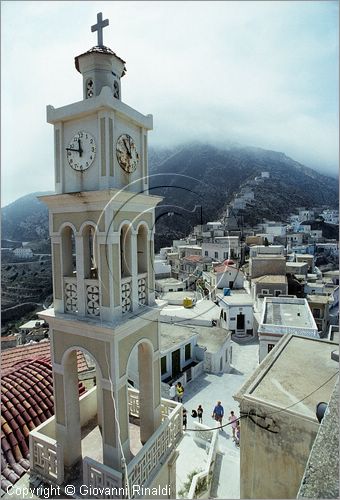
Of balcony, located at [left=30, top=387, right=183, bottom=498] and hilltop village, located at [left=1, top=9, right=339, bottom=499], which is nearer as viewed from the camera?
balcony, located at [left=30, top=387, right=183, bottom=498]

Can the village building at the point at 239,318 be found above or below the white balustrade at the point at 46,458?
below

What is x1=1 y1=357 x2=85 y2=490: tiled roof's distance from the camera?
385cm

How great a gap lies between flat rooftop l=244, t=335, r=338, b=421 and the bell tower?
7.96 ft

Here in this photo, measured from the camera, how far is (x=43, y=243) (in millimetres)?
46156

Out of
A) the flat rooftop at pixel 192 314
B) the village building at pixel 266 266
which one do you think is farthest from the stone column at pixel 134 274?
the village building at pixel 266 266

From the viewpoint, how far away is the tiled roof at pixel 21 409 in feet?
12.6

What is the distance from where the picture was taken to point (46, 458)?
376 centimetres

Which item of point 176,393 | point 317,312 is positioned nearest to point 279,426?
point 176,393

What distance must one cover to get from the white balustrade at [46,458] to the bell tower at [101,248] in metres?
0.10

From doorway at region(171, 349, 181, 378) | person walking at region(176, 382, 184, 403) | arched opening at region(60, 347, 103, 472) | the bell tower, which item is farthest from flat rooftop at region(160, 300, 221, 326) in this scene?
the bell tower

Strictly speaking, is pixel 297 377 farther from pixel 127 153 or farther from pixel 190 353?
pixel 190 353

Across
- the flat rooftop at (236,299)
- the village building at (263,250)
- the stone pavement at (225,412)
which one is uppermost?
the village building at (263,250)

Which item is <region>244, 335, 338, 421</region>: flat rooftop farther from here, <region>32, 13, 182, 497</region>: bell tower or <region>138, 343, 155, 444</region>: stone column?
<region>32, 13, 182, 497</region>: bell tower

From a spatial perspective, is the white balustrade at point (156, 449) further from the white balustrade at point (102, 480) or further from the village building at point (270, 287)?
the village building at point (270, 287)
